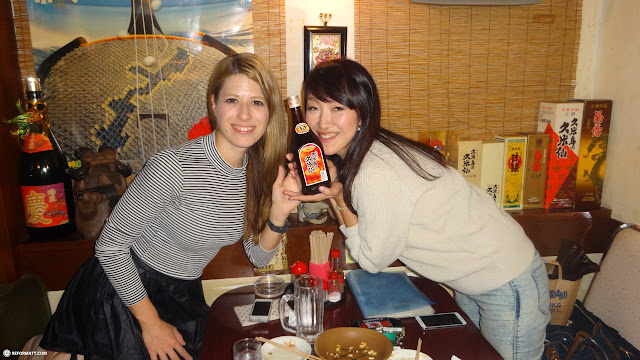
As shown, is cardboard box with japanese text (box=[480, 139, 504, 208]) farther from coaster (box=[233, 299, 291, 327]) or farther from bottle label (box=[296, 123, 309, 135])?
coaster (box=[233, 299, 291, 327])

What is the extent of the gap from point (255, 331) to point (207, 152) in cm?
58

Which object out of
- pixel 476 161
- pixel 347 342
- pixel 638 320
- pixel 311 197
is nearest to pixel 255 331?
pixel 347 342

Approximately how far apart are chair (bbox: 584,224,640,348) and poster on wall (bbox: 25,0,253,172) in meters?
1.95

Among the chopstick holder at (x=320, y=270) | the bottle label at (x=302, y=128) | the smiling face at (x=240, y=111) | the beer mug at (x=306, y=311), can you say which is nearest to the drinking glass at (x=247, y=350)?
the beer mug at (x=306, y=311)

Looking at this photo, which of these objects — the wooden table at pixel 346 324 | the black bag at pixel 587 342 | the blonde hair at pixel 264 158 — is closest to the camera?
the wooden table at pixel 346 324

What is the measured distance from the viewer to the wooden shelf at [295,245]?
1.85m

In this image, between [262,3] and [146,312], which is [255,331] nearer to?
[146,312]

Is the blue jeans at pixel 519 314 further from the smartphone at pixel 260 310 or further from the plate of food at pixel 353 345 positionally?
the smartphone at pixel 260 310

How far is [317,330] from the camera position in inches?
50.1

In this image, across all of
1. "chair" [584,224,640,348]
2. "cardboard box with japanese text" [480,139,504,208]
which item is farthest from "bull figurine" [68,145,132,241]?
"chair" [584,224,640,348]

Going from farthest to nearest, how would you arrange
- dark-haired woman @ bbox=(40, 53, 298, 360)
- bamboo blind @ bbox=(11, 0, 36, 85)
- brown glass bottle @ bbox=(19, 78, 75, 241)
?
bamboo blind @ bbox=(11, 0, 36, 85), brown glass bottle @ bbox=(19, 78, 75, 241), dark-haired woman @ bbox=(40, 53, 298, 360)

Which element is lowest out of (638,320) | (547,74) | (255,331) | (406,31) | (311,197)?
(638,320)

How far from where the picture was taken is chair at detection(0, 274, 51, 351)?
1.53m

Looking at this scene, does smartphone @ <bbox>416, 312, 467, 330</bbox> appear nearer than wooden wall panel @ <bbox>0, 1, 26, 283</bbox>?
Yes
